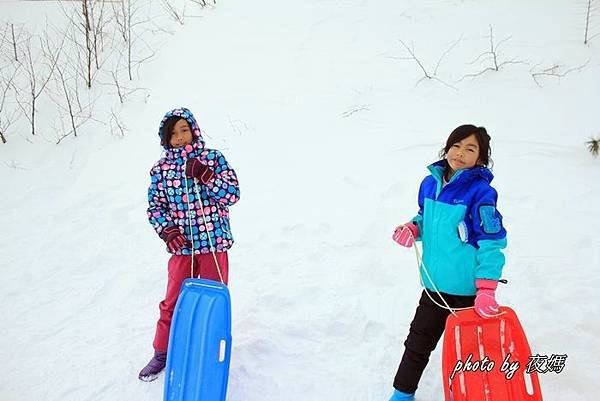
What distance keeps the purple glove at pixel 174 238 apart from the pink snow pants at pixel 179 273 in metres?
0.11

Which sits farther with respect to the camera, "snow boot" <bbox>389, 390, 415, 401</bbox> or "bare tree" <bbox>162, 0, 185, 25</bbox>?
"bare tree" <bbox>162, 0, 185, 25</bbox>

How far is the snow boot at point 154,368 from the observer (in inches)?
105

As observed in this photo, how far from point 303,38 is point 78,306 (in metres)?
4.17

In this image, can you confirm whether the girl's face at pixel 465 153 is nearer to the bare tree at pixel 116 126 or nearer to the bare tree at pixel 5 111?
the bare tree at pixel 116 126

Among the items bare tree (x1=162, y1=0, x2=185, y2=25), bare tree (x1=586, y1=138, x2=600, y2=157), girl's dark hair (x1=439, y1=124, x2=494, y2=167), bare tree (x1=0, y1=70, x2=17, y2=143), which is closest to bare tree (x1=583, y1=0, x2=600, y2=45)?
bare tree (x1=586, y1=138, x2=600, y2=157)

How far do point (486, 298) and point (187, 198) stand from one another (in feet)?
4.78

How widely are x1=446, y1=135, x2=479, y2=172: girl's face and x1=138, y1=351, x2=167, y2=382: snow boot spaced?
→ 180 centimetres

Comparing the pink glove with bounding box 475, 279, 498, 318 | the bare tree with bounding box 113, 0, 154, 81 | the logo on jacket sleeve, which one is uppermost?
the bare tree with bounding box 113, 0, 154, 81

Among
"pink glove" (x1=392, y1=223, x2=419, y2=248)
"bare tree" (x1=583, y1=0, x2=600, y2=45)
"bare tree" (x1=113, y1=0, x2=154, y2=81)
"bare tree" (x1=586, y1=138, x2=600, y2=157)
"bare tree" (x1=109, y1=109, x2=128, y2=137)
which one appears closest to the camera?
"pink glove" (x1=392, y1=223, x2=419, y2=248)

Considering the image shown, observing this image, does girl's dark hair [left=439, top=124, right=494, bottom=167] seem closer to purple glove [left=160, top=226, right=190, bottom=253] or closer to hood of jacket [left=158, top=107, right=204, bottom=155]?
hood of jacket [left=158, top=107, right=204, bottom=155]

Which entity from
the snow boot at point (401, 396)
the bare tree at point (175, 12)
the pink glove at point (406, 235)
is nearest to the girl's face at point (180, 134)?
the pink glove at point (406, 235)

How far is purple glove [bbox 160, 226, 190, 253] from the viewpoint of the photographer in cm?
247

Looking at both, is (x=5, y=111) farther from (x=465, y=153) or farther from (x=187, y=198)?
(x=465, y=153)

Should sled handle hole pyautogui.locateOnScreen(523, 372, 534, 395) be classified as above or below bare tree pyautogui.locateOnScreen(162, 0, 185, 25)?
below
